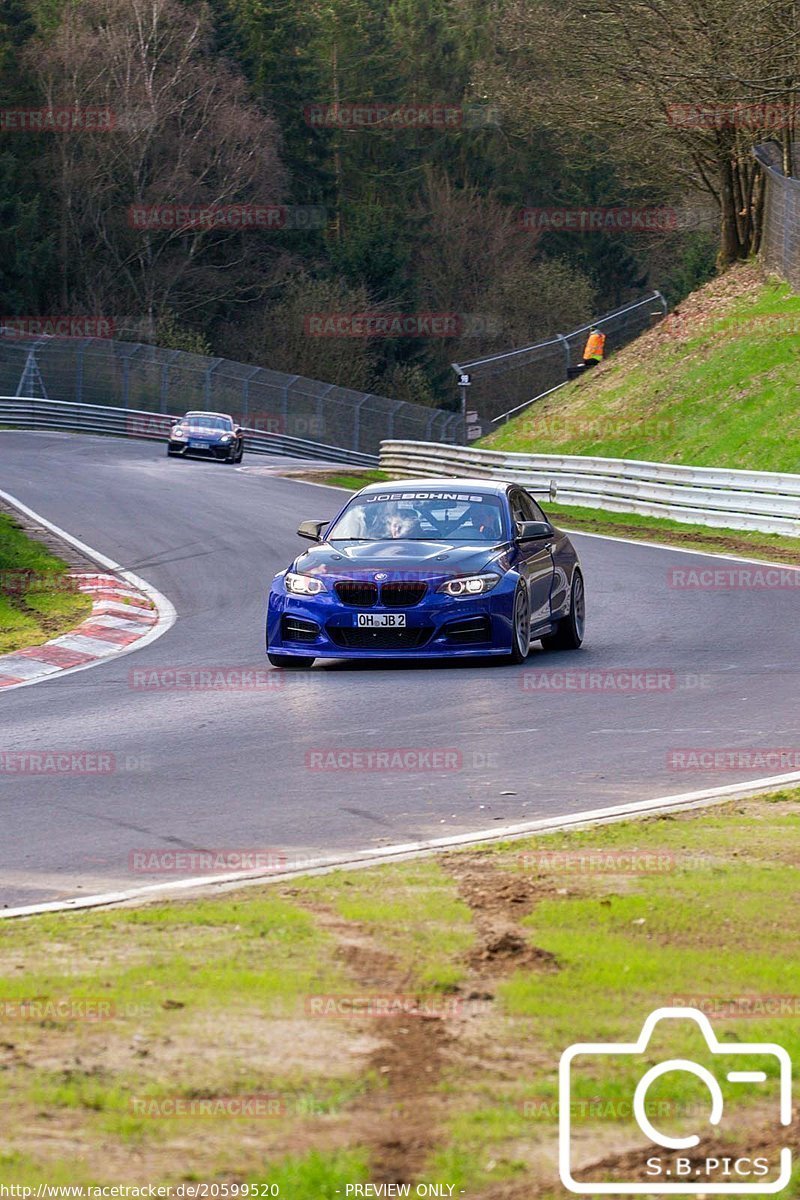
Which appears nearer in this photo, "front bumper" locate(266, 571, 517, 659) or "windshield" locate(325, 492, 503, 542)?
"front bumper" locate(266, 571, 517, 659)

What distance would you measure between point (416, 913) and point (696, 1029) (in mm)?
1524

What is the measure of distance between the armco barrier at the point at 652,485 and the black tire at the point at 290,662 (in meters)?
13.4

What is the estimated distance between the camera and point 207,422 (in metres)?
46.9

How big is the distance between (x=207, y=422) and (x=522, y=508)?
1279 inches

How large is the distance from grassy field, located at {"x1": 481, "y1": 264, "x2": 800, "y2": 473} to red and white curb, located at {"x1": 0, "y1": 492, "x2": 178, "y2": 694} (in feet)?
49.6

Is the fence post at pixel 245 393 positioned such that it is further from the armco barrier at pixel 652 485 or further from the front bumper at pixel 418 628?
the front bumper at pixel 418 628

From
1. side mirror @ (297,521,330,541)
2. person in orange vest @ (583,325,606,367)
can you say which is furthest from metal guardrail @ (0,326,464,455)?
side mirror @ (297,521,330,541)

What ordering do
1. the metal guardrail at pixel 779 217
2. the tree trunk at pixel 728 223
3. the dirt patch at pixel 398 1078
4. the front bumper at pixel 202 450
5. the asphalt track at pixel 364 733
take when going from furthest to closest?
the front bumper at pixel 202 450 → the tree trunk at pixel 728 223 → the metal guardrail at pixel 779 217 → the asphalt track at pixel 364 733 → the dirt patch at pixel 398 1078

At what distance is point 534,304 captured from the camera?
79.1 metres

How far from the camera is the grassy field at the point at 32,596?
16375 mm

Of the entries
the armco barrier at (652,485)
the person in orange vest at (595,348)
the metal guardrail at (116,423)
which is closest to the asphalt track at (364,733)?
the armco barrier at (652,485)

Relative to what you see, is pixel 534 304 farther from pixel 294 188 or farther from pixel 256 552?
pixel 256 552

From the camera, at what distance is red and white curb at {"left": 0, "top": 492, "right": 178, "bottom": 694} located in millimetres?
14180

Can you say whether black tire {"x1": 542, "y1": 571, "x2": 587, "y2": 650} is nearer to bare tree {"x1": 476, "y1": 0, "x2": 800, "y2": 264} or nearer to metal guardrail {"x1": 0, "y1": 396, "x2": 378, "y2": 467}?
bare tree {"x1": 476, "y1": 0, "x2": 800, "y2": 264}
